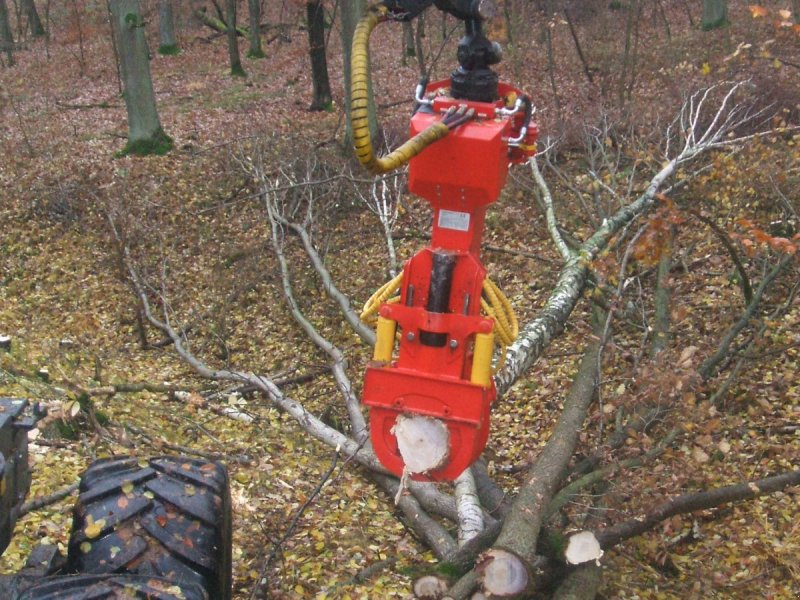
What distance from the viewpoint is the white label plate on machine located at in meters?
3.07

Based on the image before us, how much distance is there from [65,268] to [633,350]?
756 centimetres

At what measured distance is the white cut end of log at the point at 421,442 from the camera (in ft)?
10.1

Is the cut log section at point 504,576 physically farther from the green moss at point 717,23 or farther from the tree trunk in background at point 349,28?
the green moss at point 717,23

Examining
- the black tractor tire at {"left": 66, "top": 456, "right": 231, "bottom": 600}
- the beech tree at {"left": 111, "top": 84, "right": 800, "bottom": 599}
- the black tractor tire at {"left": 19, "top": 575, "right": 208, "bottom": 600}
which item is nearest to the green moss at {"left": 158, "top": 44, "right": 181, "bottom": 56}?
the beech tree at {"left": 111, "top": 84, "right": 800, "bottom": 599}

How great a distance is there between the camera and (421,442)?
3.10 m

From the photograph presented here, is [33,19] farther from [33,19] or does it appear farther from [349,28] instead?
[349,28]

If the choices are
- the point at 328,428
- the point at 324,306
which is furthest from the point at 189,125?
the point at 328,428

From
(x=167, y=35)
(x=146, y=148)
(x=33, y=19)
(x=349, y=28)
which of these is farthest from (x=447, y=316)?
(x=33, y=19)

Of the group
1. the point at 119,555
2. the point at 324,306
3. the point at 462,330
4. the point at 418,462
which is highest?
the point at 462,330

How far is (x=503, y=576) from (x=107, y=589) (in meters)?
1.77

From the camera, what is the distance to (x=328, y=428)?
603cm

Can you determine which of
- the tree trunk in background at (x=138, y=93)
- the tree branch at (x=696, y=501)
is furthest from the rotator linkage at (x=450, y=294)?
the tree trunk in background at (x=138, y=93)

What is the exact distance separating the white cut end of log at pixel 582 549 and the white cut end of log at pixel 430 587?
2.17ft

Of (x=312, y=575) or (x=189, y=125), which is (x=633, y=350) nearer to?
(x=312, y=575)
